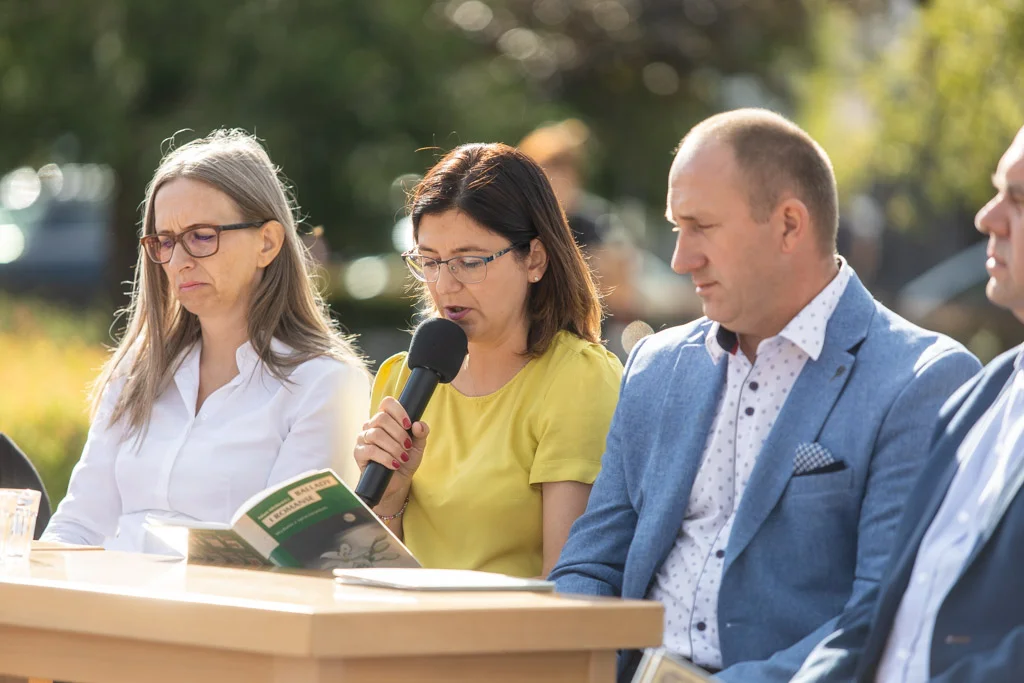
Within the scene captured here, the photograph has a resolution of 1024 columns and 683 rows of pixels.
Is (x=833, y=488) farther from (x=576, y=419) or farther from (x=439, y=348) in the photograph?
(x=439, y=348)

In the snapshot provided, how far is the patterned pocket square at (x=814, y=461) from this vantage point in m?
2.93

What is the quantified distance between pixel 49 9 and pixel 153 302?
302 inches

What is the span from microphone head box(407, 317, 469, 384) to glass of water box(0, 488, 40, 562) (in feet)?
3.02

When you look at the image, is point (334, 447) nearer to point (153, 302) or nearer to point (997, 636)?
point (153, 302)

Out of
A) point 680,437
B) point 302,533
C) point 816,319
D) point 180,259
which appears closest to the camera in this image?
point 302,533

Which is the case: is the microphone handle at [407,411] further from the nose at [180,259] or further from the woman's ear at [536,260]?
the nose at [180,259]

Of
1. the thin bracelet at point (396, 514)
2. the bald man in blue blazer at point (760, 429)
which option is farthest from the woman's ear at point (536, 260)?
the thin bracelet at point (396, 514)

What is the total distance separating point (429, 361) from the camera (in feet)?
11.2

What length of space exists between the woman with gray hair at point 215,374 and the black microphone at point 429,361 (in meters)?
0.66

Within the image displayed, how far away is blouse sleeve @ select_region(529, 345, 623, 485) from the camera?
3551 mm

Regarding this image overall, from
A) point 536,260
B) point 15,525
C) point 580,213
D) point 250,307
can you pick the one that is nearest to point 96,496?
point 250,307

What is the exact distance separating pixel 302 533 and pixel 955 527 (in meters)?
1.26

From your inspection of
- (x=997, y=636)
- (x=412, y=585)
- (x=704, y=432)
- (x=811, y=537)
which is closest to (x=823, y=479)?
(x=811, y=537)

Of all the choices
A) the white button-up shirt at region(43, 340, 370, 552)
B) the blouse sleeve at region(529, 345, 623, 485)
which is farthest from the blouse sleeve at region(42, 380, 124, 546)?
the blouse sleeve at region(529, 345, 623, 485)
